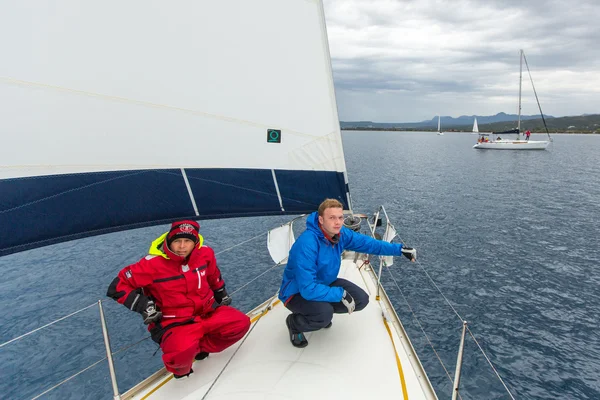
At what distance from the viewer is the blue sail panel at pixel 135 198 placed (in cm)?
266

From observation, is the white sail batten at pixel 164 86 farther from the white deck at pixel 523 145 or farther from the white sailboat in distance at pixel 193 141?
the white deck at pixel 523 145

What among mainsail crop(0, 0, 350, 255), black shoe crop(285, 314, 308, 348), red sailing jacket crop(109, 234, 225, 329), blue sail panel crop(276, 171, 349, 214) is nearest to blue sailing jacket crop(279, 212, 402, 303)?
black shoe crop(285, 314, 308, 348)

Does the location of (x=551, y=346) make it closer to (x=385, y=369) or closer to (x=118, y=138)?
(x=385, y=369)

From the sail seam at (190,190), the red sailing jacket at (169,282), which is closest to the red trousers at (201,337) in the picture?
the red sailing jacket at (169,282)

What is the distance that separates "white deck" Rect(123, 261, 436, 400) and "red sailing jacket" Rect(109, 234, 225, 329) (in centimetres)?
51

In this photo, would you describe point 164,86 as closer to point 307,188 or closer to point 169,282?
point 169,282

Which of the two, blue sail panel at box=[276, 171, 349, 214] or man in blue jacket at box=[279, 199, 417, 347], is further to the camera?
blue sail panel at box=[276, 171, 349, 214]

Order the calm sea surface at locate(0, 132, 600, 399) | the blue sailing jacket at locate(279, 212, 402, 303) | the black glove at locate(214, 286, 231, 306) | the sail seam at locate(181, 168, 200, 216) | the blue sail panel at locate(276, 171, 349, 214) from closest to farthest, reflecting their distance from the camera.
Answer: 1. the blue sailing jacket at locate(279, 212, 402, 303)
2. the black glove at locate(214, 286, 231, 306)
3. the sail seam at locate(181, 168, 200, 216)
4. the blue sail panel at locate(276, 171, 349, 214)
5. the calm sea surface at locate(0, 132, 600, 399)

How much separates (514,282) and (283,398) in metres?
7.75

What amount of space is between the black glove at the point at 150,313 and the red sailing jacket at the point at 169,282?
0.10 metres

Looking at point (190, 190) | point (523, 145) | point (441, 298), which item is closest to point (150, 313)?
point (190, 190)

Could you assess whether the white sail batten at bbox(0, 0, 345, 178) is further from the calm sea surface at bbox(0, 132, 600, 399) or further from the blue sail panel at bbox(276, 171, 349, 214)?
the calm sea surface at bbox(0, 132, 600, 399)

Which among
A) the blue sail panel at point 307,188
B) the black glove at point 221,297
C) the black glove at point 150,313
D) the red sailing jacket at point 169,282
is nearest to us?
the black glove at point 150,313

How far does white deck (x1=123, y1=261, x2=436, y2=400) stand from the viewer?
2.50 metres
